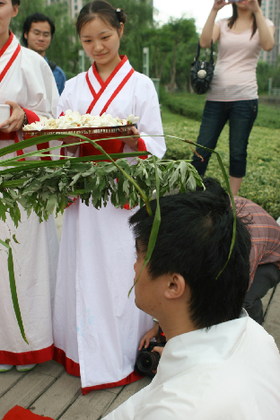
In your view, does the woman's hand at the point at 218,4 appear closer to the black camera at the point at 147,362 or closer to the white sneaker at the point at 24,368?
the black camera at the point at 147,362

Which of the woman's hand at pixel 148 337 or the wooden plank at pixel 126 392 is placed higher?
the woman's hand at pixel 148 337

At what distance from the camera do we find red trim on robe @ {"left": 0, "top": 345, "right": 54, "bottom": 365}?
2893 millimetres

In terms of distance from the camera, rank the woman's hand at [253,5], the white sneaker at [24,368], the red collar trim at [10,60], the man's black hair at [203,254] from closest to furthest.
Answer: the man's black hair at [203,254] < the red collar trim at [10,60] < the white sneaker at [24,368] < the woman's hand at [253,5]

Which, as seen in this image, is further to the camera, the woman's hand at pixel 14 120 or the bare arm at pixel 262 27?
the bare arm at pixel 262 27

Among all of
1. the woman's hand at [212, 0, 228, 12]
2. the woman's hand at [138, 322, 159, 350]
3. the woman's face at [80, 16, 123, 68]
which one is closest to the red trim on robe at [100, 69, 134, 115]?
the woman's face at [80, 16, 123, 68]

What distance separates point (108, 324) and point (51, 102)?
1.29m

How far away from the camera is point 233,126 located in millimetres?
4262

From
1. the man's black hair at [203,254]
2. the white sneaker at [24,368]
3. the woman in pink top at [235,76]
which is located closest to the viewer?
the man's black hair at [203,254]

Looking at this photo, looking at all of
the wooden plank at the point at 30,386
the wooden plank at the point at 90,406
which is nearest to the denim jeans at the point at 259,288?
the wooden plank at the point at 90,406

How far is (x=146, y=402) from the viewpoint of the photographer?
133 centimetres

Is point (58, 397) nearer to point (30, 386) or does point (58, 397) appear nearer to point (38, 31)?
point (30, 386)

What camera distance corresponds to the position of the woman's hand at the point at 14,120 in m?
2.66

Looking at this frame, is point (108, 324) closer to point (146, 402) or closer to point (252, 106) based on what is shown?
point (146, 402)

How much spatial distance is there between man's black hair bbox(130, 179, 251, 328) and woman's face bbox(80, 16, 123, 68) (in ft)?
4.90
